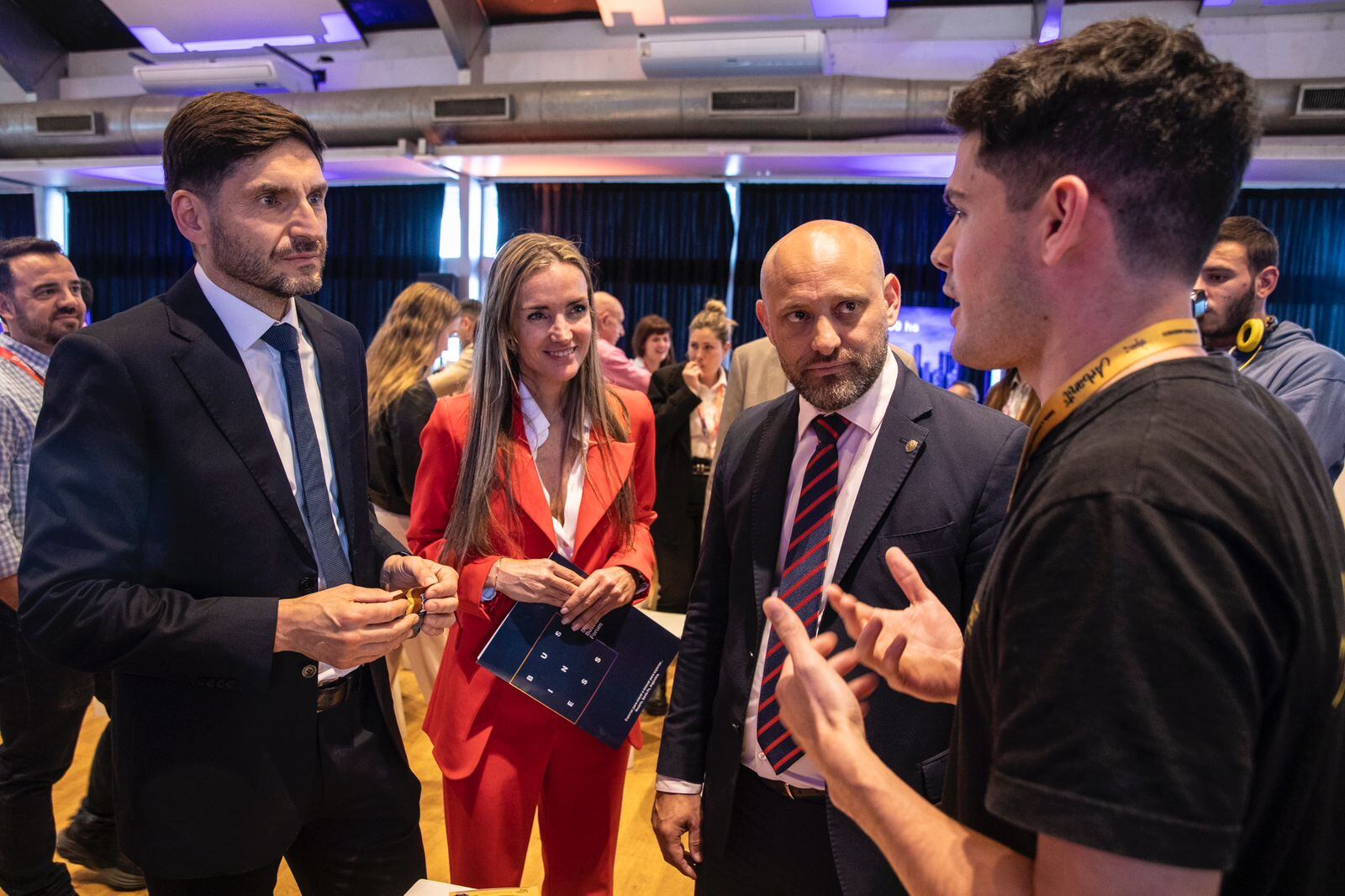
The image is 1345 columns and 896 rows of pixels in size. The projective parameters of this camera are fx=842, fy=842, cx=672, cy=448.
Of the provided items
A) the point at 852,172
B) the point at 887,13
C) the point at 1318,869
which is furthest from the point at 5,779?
the point at 887,13

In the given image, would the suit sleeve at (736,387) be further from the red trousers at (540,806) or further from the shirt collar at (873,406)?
the shirt collar at (873,406)

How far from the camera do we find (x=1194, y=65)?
2.39 ft

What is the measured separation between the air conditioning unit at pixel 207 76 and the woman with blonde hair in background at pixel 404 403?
5.31 metres

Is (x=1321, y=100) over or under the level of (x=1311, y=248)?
over

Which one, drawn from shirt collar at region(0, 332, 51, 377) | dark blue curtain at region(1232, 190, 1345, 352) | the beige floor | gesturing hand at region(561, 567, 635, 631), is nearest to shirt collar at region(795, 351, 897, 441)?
gesturing hand at region(561, 567, 635, 631)

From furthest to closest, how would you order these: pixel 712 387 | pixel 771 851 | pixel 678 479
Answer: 1. pixel 712 387
2. pixel 678 479
3. pixel 771 851

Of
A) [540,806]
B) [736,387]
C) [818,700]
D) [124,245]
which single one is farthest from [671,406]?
[124,245]

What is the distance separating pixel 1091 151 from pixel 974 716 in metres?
0.52

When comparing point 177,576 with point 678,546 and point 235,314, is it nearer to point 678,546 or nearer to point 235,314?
point 235,314

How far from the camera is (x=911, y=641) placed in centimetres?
105

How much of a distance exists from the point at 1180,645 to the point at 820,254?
3.72 feet

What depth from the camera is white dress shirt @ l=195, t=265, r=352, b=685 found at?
4.80 ft

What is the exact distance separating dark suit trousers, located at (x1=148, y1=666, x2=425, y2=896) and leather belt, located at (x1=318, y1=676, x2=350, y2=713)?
1 centimetres

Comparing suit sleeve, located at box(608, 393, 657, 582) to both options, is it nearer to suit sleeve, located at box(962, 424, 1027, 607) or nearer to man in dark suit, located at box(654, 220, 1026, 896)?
man in dark suit, located at box(654, 220, 1026, 896)
